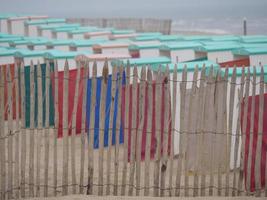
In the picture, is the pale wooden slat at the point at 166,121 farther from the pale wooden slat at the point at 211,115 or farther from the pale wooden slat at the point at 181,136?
the pale wooden slat at the point at 211,115

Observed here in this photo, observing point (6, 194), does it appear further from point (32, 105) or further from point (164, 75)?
point (164, 75)

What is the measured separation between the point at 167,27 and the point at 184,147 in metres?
27.9

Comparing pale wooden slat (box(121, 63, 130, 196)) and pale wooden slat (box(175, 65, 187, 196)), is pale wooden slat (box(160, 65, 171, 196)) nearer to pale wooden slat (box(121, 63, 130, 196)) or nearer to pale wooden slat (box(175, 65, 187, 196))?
pale wooden slat (box(175, 65, 187, 196))

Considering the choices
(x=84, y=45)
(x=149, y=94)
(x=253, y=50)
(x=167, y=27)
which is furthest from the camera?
(x=167, y=27)

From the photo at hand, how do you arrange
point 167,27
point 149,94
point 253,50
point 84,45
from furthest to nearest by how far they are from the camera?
1. point 167,27
2. point 84,45
3. point 253,50
4. point 149,94

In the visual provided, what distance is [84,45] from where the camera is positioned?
14039 mm

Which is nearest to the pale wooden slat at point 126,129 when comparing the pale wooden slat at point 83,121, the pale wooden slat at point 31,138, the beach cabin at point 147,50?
the pale wooden slat at point 83,121

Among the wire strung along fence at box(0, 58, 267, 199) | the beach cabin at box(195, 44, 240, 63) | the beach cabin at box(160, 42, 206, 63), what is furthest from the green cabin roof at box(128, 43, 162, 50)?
the wire strung along fence at box(0, 58, 267, 199)

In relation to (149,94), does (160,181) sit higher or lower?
lower

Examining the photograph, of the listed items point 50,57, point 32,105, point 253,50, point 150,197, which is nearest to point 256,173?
point 150,197

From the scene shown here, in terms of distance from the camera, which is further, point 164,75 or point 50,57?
point 50,57

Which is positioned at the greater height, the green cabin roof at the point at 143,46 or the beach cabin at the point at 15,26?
Result: the green cabin roof at the point at 143,46

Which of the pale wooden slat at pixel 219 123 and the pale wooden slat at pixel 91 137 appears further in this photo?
the pale wooden slat at pixel 219 123

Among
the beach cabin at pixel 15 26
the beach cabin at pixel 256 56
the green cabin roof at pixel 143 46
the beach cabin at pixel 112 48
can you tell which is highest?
the beach cabin at pixel 256 56
